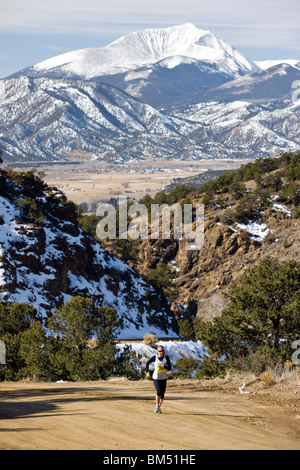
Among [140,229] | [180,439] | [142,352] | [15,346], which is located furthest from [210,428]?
[140,229]

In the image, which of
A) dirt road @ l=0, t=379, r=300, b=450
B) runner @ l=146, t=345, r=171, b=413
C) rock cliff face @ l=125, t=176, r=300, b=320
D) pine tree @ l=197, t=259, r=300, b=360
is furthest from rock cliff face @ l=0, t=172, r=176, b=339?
runner @ l=146, t=345, r=171, b=413

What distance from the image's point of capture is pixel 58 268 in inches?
2330

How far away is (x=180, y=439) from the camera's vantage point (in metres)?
13.1

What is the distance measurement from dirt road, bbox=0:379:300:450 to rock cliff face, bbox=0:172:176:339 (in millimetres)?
34178

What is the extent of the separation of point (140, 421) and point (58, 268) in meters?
45.5

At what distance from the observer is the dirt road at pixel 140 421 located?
12.6 m

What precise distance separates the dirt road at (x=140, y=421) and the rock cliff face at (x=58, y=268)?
34178 millimetres

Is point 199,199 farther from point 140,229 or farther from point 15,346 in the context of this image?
point 15,346

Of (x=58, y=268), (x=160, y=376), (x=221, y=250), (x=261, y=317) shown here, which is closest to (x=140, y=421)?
(x=160, y=376)

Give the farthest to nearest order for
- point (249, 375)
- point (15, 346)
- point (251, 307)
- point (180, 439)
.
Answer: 1. point (15, 346)
2. point (251, 307)
3. point (249, 375)
4. point (180, 439)

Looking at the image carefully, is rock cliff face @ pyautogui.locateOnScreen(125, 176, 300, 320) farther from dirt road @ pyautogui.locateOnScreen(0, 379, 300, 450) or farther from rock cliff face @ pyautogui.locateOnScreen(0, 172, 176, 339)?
dirt road @ pyautogui.locateOnScreen(0, 379, 300, 450)

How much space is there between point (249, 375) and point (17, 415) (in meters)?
9.52

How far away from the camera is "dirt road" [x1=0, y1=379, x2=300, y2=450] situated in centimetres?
1264

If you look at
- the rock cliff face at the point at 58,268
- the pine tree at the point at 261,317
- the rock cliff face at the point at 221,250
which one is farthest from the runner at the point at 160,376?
the rock cliff face at the point at 221,250
